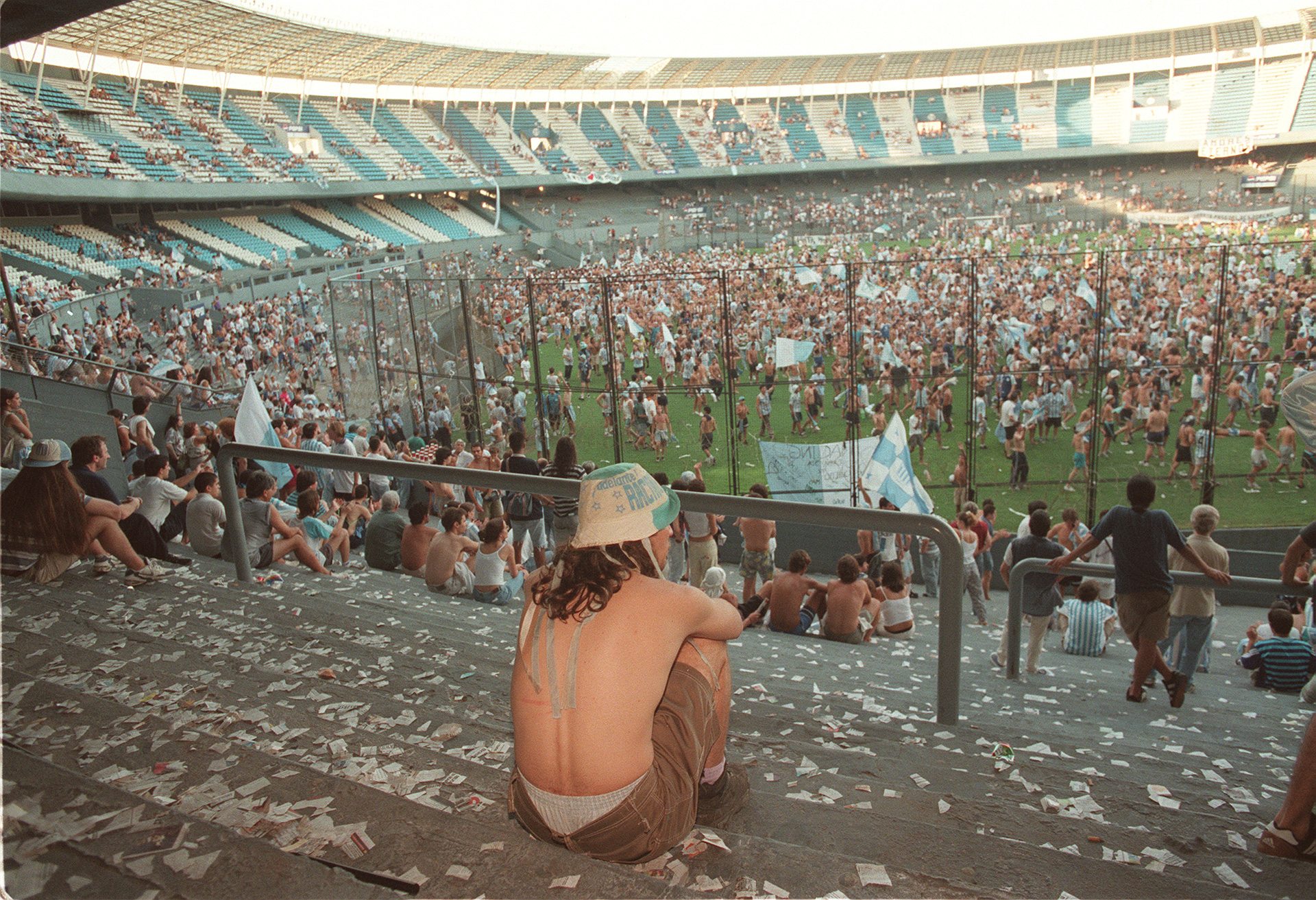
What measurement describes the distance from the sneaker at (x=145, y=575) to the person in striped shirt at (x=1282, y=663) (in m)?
6.47

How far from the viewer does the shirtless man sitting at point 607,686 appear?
2.07m

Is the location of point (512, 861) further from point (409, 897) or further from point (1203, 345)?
point (1203, 345)

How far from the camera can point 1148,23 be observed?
56375 millimetres

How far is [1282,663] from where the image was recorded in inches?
217

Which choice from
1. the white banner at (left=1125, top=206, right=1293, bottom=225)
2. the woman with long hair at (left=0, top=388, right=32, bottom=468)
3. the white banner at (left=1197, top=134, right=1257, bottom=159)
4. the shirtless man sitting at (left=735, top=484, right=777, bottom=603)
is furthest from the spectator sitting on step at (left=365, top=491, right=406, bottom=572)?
the white banner at (left=1197, top=134, right=1257, bottom=159)

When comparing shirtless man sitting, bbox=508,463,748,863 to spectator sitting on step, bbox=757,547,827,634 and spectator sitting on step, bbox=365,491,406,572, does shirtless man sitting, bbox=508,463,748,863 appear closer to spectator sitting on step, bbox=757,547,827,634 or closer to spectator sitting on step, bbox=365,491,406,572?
spectator sitting on step, bbox=757,547,827,634

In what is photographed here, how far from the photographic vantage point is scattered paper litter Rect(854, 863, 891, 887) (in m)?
2.12

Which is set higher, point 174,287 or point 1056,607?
point 174,287

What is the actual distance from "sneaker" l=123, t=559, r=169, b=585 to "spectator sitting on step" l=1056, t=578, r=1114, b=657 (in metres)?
5.94

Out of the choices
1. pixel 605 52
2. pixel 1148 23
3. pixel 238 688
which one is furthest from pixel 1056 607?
pixel 1148 23

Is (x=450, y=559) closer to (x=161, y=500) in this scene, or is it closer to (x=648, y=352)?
(x=161, y=500)

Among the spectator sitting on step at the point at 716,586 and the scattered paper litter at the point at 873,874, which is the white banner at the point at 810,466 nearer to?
the spectator sitting on step at the point at 716,586

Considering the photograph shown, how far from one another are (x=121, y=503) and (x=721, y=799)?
14.3 ft

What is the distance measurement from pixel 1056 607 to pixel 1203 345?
49.4ft
